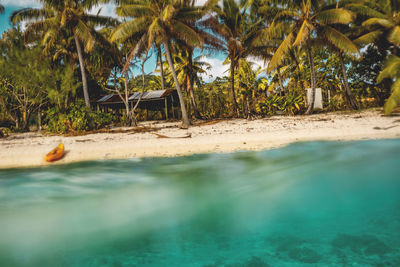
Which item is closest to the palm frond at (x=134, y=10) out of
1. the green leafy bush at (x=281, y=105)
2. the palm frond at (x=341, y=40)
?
the green leafy bush at (x=281, y=105)

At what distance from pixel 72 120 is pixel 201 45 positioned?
23.4 ft

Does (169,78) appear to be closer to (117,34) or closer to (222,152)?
(117,34)

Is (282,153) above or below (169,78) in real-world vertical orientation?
below

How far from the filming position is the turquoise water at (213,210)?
8.17 feet

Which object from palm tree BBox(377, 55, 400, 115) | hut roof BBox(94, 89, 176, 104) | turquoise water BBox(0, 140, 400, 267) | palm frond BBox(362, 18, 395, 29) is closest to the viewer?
turquoise water BBox(0, 140, 400, 267)

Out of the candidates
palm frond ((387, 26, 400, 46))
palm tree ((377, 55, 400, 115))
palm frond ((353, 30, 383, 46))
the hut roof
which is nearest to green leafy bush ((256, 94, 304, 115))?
palm frond ((353, 30, 383, 46))

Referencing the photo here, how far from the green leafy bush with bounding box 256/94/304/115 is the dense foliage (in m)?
0.06

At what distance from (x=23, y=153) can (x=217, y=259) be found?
7.30 meters

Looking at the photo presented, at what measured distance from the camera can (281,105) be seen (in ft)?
49.9

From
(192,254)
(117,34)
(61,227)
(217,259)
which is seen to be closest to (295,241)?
(217,259)

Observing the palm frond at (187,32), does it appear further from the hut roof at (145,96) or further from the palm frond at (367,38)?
the palm frond at (367,38)

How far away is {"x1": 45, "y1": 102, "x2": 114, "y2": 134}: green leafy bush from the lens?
1194cm

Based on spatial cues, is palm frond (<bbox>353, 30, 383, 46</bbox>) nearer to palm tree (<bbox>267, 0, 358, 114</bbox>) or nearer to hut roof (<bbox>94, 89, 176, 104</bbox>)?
palm tree (<bbox>267, 0, 358, 114</bbox>)

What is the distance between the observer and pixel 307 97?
1608 cm
